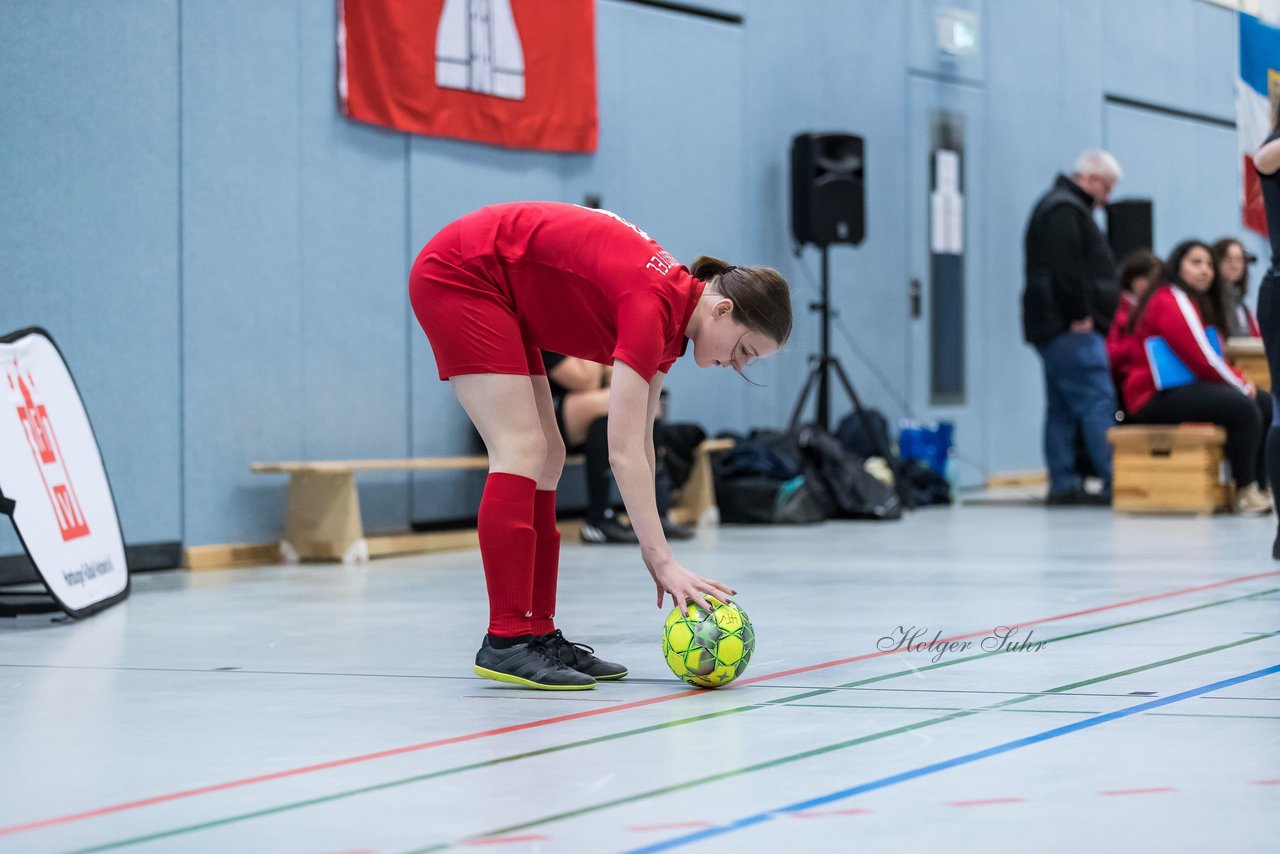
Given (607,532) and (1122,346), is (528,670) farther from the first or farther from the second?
(1122,346)

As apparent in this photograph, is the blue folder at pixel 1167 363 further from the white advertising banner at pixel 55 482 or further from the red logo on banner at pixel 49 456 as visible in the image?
the red logo on banner at pixel 49 456

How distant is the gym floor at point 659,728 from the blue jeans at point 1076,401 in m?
4.25

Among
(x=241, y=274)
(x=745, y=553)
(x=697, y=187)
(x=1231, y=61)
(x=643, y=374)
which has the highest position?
(x=1231, y=61)

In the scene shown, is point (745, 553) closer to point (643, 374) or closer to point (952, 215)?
point (643, 374)

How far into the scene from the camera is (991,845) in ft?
7.10

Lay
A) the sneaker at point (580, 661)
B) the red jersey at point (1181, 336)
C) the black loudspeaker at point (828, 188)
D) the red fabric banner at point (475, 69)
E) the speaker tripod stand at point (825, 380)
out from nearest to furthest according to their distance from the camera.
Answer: the sneaker at point (580, 661)
the red fabric banner at point (475, 69)
the red jersey at point (1181, 336)
the speaker tripod stand at point (825, 380)
the black loudspeaker at point (828, 188)

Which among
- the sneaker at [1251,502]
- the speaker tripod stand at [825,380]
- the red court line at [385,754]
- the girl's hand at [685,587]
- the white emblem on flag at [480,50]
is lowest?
the red court line at [385,754]

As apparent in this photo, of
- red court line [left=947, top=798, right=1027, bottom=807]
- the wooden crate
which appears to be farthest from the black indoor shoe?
red court line [left=947, top=798, right=1027, bottom=807]

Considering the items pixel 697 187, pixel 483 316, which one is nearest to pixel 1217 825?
pixel 483 316

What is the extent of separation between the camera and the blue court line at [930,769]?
2.23m

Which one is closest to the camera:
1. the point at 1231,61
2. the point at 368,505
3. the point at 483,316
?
the point at 483,316

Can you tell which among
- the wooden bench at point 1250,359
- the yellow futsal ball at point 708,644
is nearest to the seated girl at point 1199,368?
the wooden bench at point 1250,359

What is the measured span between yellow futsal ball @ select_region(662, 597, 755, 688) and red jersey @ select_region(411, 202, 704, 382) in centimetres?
50

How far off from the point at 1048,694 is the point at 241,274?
15.1 ft
